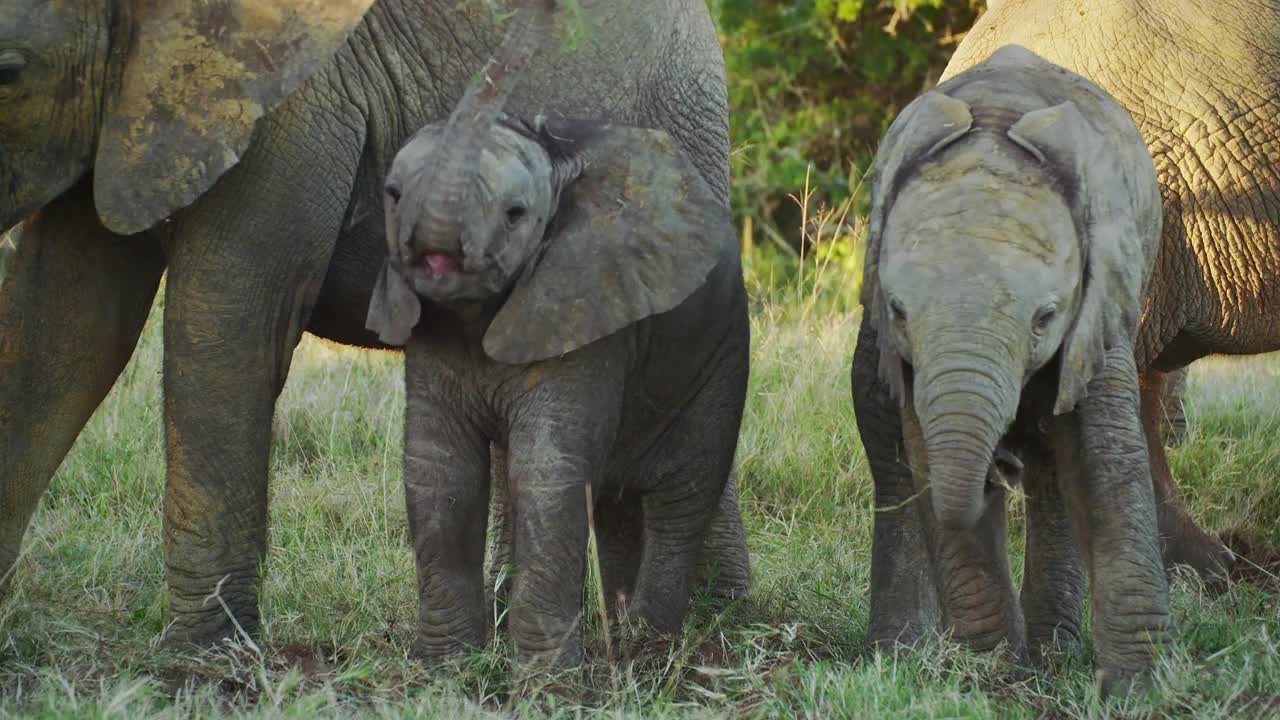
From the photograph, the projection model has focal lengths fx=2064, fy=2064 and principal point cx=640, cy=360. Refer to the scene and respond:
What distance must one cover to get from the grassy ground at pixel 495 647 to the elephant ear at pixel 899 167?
676mm

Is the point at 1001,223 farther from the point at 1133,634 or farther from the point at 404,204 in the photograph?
the point at 404,204

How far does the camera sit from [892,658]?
4.72m

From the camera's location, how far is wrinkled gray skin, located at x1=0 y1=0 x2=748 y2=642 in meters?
4.61

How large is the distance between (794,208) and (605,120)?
28.0 feet

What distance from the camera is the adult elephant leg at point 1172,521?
20.4ft

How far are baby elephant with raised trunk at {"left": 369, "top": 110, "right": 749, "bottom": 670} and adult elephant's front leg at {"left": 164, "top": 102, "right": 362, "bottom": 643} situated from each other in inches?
13.2

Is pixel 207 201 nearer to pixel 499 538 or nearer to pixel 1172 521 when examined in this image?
pixel 499 538

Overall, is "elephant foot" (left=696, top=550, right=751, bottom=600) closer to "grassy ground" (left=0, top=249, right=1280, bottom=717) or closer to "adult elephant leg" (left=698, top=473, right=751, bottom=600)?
"adult elephant leg" (left=698, top=473, right=751, bottom=600)

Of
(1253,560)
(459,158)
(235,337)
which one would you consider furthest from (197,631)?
(1253,560)

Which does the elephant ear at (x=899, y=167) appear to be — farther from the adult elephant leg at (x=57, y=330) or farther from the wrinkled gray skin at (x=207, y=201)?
the adult elephant leg at (x=57, y=330)

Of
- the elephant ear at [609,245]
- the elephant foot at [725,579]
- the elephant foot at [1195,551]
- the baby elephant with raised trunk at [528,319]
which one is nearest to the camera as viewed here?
the baby elephant with raised trunk at [528,319]

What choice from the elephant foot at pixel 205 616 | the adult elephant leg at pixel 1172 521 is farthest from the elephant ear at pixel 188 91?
the adult elephant leg at pixel 1172 521

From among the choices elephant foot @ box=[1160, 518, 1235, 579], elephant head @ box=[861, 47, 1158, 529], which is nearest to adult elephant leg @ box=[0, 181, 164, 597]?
elephant head @ box=[861, 47, 1158, 529]

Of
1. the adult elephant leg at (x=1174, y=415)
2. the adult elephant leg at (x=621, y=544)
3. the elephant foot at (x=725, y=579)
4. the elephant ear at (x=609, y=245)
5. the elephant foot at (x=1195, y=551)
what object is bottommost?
the elephant foot at (x=1195, y=551)
